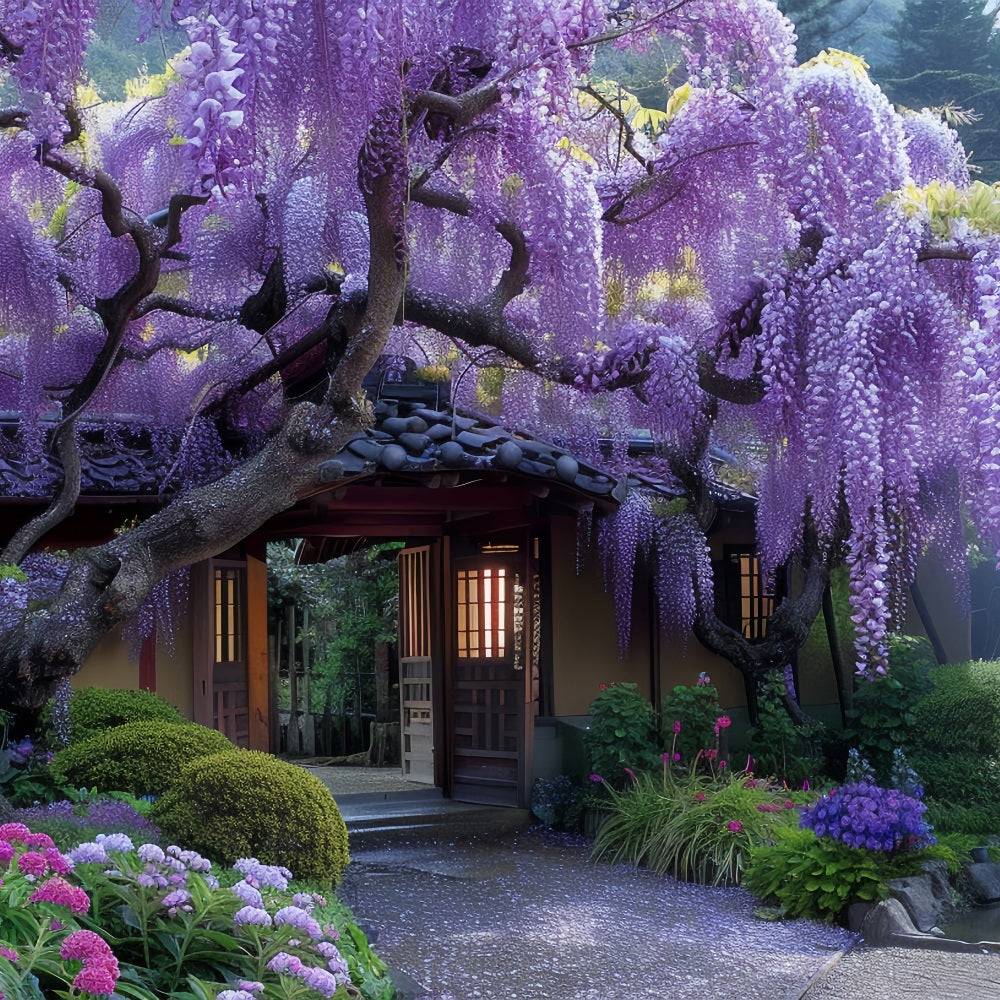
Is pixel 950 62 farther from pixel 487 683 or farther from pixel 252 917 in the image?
pixel 252 917

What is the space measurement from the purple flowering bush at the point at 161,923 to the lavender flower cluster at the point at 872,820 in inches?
107

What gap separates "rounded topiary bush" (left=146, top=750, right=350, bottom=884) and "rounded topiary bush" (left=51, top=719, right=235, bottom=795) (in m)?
0.74

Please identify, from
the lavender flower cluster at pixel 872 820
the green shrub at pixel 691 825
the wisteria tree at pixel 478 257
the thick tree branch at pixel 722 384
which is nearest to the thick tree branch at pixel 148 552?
the wisteria tree at pixel 478 257

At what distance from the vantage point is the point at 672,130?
17.5 feet

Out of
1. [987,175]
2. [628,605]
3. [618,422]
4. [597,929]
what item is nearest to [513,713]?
[628,605]

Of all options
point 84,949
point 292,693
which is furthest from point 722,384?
Result: point 292,693

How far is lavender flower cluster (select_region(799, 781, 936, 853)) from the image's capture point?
505cm

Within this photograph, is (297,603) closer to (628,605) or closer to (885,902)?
(628,605)

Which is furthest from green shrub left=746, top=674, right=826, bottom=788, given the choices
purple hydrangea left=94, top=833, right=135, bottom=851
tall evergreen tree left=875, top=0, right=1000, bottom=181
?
tall evergreen tree left=875, top=0, right=1000, bottom=181

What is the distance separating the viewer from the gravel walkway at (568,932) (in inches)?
163

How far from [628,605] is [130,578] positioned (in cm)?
470

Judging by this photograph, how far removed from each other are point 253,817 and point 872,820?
2.67 m

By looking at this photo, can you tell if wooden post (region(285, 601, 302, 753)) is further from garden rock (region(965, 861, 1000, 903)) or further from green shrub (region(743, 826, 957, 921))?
garden rock (region(965, 861, 1000, 903))

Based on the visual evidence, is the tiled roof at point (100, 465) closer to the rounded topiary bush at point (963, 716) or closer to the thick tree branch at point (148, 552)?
the thick tree branch at point (148, 552)
